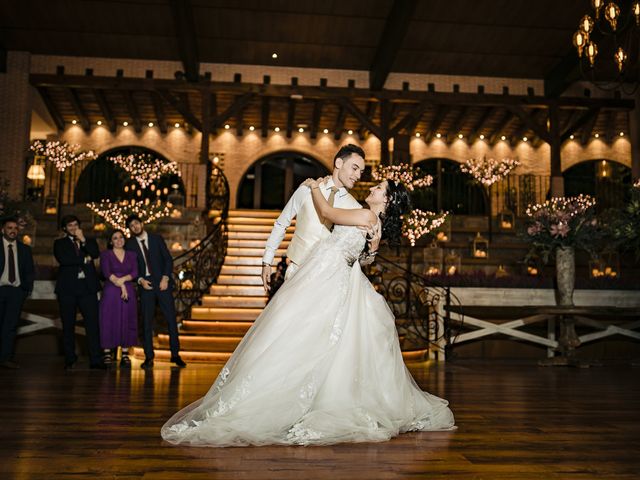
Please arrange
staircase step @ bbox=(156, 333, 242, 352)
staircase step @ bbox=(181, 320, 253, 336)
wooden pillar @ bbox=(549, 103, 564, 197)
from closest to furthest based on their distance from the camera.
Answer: staircase step @ bbox=(156, 333, 242, 352)
staircase step @ bbox=(181, 320, 253, 336)
wooden pillar @ bbox=(549, 103, 564, 197)

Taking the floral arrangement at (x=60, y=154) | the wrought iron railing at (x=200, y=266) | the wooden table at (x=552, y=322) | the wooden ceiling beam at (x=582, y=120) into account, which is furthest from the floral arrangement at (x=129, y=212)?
the wooden ceiling beam at (x=582, y=120)

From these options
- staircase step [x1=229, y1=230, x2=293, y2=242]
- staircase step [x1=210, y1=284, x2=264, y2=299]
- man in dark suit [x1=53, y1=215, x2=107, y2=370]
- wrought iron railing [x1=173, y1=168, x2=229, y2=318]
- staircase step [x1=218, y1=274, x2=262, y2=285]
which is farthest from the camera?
staircase step [x1=229, y1=230, x2=293, y2=242]

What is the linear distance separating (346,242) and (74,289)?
4.19 m

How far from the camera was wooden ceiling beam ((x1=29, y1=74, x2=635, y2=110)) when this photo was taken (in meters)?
14.9

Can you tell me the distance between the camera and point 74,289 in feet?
22.0

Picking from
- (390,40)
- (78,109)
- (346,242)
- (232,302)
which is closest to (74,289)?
(232,302)

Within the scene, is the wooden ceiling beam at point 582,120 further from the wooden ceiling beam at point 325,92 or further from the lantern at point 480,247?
the lantern at point 480,247

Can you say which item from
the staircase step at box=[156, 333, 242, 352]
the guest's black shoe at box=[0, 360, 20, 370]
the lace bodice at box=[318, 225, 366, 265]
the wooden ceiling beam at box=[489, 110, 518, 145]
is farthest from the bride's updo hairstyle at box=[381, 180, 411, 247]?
the wooden ceiling beam at box=[489, 110, 518, 145]

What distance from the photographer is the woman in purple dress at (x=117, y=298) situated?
688cm

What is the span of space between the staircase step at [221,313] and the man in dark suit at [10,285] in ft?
8.17

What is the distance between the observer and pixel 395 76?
1609cm

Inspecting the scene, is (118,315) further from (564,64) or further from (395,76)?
(564,64)

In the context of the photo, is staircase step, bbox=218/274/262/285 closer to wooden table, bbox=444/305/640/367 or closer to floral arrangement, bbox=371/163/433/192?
wooden table, bbox=444/305/640/367

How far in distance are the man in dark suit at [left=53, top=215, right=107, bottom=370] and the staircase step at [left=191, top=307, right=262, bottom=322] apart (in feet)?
6.93
